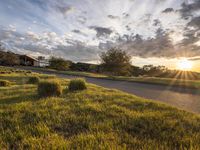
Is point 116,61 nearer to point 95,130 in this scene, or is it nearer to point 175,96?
point 175,96

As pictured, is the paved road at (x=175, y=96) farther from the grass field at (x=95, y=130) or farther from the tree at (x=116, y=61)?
the tree at (x=116, y=61)

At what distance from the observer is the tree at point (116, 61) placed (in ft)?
139

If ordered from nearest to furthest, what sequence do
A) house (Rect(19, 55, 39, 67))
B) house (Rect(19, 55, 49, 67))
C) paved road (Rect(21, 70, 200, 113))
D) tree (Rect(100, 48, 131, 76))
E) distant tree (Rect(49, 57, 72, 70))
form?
paved road (Rect(21, 70, 200, 113)), tree (Rect(100, 48, 131, 76)), distant tree (Rect(49, 57, 72, 70)), house (Rect(19, 55, 49, 67)), house (Rect(19, 55, 39, 67))

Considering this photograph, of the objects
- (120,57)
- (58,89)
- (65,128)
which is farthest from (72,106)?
(120,57)

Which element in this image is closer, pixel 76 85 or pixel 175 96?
pixel 76 85

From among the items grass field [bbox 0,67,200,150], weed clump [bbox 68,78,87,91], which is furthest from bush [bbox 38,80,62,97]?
grass field [bbox 0,67,200,150]

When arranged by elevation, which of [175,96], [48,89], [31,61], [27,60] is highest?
[27,60]

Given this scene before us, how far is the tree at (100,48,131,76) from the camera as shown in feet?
139

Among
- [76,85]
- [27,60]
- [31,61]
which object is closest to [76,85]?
[76,85]

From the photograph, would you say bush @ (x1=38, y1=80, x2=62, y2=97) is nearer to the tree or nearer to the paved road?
the paved road

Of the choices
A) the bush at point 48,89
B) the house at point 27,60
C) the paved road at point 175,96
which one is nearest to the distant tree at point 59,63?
the house at point 27,60

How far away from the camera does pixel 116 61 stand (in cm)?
4219

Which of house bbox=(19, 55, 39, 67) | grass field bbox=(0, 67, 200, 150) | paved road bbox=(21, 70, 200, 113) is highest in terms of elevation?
house bbox=(19, 55, 39, 67)

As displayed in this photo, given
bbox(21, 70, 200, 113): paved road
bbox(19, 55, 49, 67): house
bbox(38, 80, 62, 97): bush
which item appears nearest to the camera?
bbox(38, 80, 62, 97): bush
